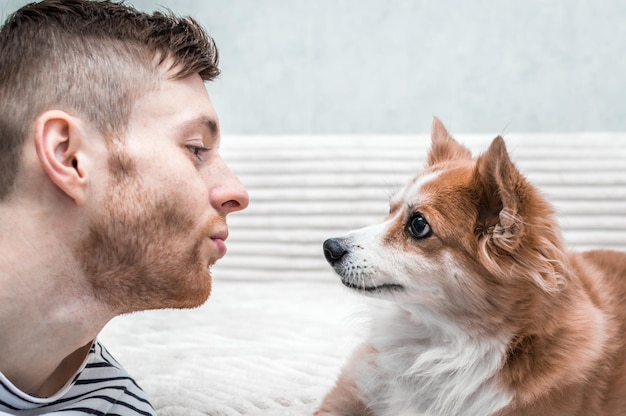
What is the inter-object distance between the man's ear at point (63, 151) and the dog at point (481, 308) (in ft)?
2.07

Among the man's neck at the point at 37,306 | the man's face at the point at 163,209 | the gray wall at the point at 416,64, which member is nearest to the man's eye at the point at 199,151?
the man's face at the point at 163,209

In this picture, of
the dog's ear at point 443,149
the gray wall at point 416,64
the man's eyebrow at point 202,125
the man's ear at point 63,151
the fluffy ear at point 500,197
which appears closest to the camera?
the man's ear at point 63,151

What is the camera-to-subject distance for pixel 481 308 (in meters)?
1.46

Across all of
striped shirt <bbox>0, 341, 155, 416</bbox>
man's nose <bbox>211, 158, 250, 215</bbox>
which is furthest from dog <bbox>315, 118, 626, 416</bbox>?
striped shirt <bbox>0, 341, 155, 416</bbox>

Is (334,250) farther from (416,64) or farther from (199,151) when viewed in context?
(416,64)

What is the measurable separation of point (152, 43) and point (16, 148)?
0.33 m

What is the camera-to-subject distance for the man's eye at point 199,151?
131cm

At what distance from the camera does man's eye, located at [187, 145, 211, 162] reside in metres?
1.31

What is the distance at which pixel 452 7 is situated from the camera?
331 centimetres

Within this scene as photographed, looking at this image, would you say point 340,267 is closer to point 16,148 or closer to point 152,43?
point 152,43

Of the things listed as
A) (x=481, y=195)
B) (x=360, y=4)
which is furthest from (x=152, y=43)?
(x=360, y=4)

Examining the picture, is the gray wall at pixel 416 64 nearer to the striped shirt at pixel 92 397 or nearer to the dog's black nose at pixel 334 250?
the dog's black nose at pixel 334 250

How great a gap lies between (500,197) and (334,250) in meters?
0.39

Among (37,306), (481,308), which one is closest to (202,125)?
(37,306)
